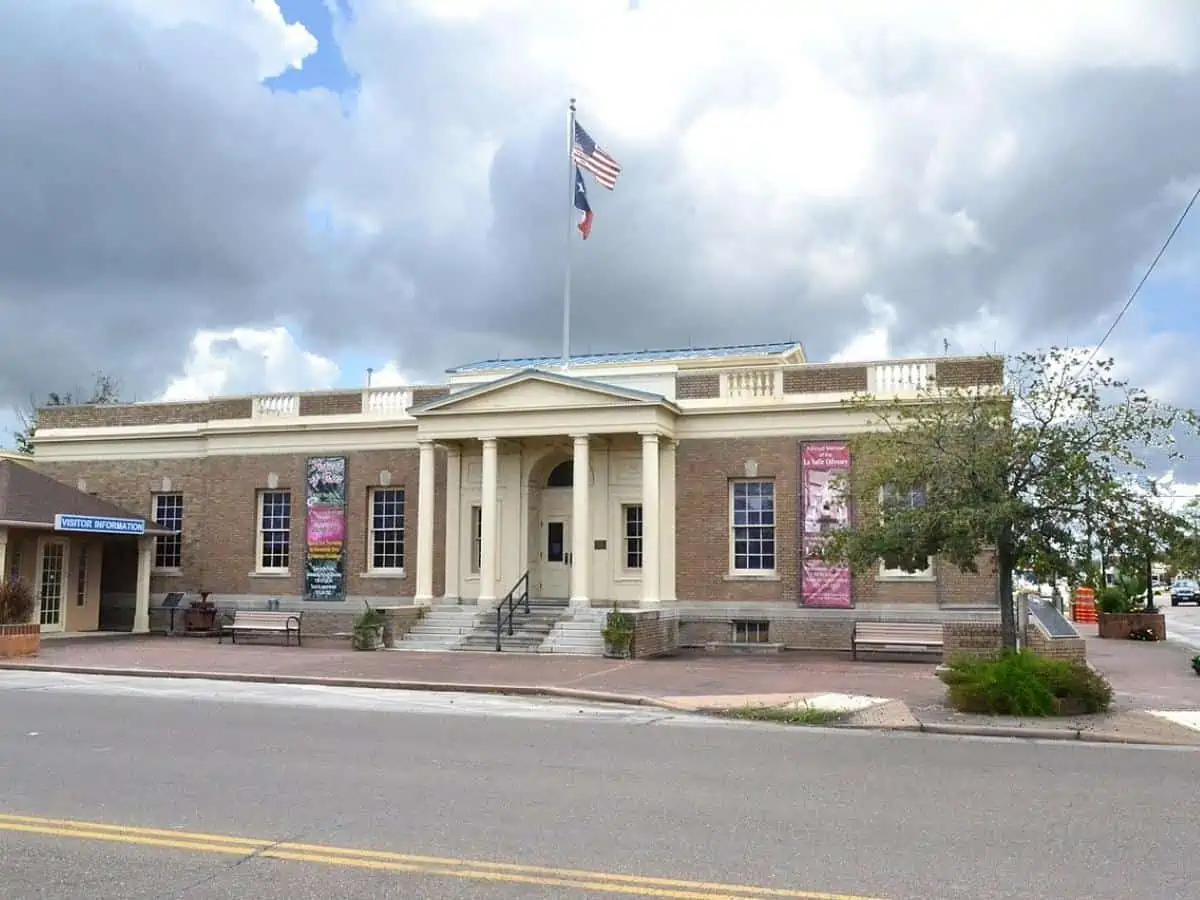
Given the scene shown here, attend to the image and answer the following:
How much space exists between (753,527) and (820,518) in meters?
1.63

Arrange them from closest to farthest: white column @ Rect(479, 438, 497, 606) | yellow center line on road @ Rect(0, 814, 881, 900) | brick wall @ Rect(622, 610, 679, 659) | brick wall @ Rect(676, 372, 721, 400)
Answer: yellow center line on road @ Rect(0, 814, 881, 900) → brick wall @ Rect(622, 610, 679, 659) → white column @ Rect(479, 438, 497, 606) → brick wall @ Rect(676, 372, 721, 400)

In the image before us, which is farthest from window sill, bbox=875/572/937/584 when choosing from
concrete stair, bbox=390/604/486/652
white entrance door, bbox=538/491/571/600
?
concrete stair, bbox=390/604/486/652

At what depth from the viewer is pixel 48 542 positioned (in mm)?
29516

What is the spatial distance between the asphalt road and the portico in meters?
12.8

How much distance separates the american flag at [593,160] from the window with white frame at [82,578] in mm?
17044

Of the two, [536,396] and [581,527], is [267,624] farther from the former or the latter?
[536,396]

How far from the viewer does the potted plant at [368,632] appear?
24.8 m

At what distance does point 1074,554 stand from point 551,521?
50.1 feet

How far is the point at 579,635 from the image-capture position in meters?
24.0

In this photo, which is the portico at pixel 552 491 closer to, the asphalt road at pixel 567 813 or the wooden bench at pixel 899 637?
the wooden bench at pixel 899 637

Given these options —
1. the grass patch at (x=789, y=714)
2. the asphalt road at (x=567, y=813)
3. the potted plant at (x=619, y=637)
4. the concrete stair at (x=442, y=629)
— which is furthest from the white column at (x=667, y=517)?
the asphalt road at (x=567, y=813)

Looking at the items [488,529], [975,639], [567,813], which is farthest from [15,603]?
[567,813]

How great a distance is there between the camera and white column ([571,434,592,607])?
25312 millimetres

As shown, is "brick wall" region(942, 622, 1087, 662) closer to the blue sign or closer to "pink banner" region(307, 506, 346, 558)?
"pink banner" region(307, 506, 346, 558)
